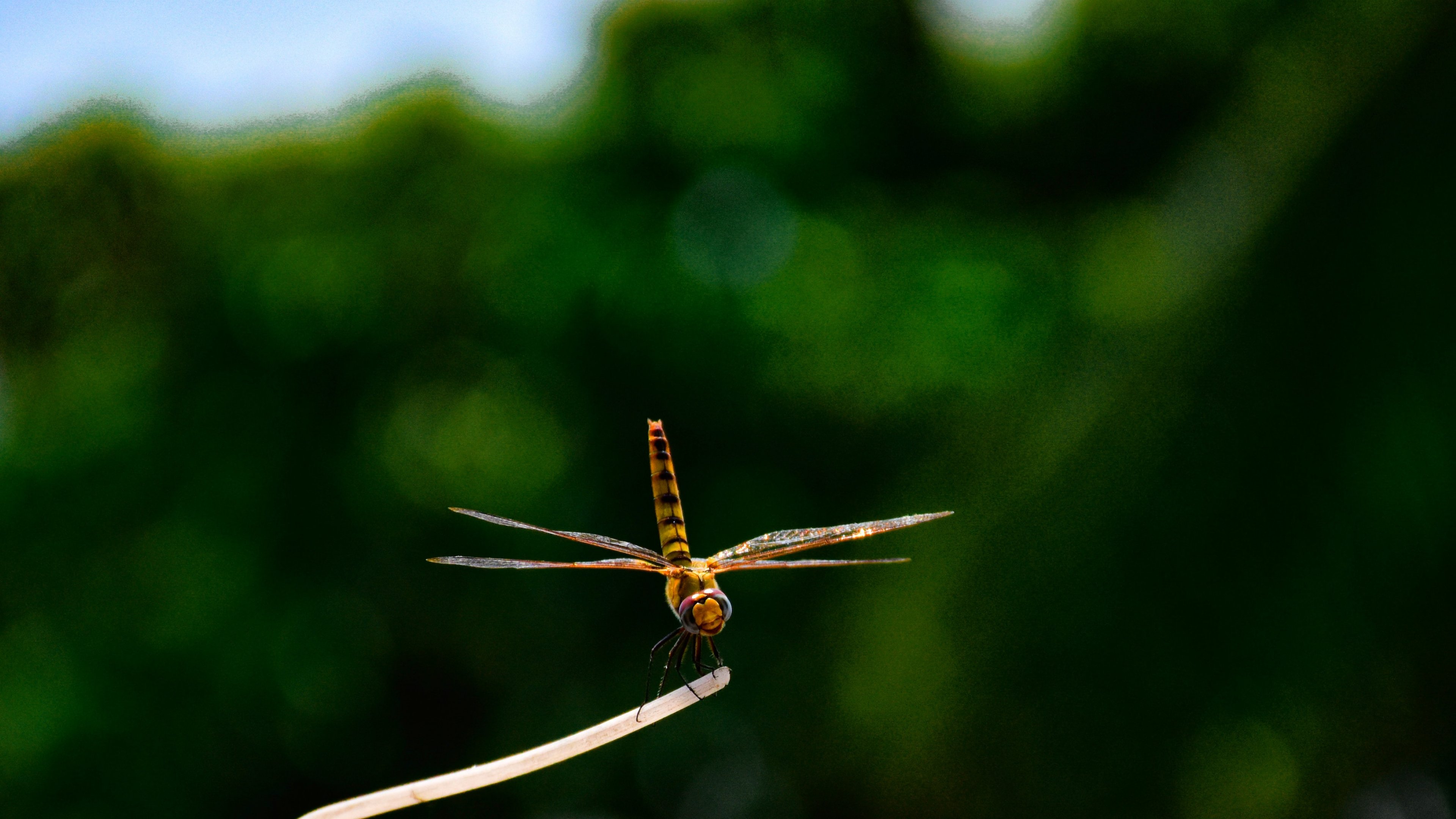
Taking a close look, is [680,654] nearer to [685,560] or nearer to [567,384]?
[685,560]

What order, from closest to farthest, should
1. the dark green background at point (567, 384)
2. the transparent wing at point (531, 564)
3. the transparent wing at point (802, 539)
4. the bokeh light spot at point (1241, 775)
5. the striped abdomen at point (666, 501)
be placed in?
the transparent wing at point (531, 564), the transparent wing at point (802, 539), the striped abdomen at point (666, 501), the bokeh light spot at point (1241, 775), the dark green background at point (567, 384)

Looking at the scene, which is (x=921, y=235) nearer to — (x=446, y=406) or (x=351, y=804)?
(x=446, y=406)

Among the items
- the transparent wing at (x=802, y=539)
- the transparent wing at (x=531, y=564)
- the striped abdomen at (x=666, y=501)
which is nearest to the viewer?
the transparent wing at (x=531, y=564)

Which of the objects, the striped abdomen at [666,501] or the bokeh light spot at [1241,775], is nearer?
the striped abdomen at [666,501]

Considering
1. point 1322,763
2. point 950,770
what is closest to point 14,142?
point 950,770

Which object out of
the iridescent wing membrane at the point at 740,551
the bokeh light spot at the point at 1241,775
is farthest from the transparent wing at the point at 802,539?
the bokeh light spot at the point at 1241,775

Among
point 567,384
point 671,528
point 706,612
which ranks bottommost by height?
point 706,612

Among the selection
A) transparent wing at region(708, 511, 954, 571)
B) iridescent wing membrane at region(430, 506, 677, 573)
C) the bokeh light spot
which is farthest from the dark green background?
iridescent wing membrane at region(430, 506, 677, 573)

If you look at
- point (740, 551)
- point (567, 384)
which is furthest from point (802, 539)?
point (567, 384)

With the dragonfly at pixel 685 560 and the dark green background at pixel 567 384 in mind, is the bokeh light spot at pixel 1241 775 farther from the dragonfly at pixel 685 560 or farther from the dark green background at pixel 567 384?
the dragonfly at pixel 685 560
